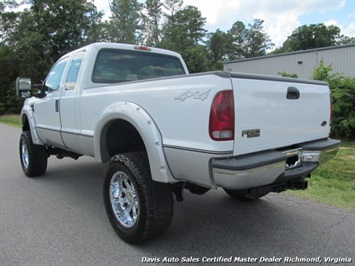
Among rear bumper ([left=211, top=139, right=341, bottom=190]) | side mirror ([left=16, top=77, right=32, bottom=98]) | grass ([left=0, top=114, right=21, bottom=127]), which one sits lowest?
grass ([left=0, top=114, right=21, bottom=127])

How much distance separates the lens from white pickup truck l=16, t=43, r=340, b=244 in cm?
248

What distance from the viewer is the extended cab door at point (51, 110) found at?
4668 mm

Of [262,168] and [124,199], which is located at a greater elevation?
[262,168]

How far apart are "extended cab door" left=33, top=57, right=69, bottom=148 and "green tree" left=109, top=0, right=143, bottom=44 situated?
37633mm

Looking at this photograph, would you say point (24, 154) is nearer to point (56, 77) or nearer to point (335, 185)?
point (56, 77)

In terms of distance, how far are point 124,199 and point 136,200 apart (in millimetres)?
314

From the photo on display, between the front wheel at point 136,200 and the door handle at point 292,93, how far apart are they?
1.41 metres

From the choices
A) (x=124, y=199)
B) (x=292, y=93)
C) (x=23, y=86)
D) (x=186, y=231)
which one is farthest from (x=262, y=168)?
(x=23, y=86)

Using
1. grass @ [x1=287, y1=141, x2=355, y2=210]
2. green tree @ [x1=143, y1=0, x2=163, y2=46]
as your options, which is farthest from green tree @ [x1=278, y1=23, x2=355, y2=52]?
grass @ [x1=287, y1=141, x2=355, y2=210]

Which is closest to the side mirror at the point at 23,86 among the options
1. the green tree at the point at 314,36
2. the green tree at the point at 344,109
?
the green tree at the point at 344,109

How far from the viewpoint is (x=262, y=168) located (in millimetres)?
2512

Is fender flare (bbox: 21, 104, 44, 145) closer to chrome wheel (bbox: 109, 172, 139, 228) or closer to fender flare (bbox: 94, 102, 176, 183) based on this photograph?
chrome wheel (bbox: 109, 172, 139, 228)

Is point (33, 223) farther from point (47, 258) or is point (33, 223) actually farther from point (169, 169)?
point (169, 169)

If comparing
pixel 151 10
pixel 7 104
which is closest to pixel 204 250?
pixel 7 104
